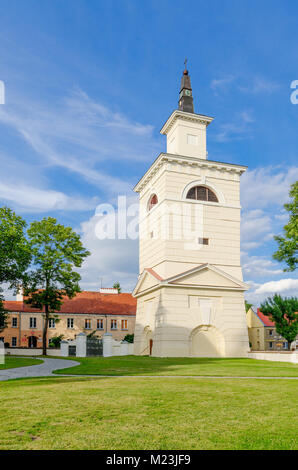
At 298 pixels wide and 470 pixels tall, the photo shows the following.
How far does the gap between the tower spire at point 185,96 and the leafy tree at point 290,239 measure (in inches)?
602

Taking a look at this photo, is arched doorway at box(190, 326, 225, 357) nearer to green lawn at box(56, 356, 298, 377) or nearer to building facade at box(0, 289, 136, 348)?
green lawn at box(56, 356, 298, 377)

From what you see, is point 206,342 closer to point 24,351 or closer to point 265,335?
point 24,351

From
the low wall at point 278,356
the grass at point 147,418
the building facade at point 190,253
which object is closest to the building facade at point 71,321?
the building facade at point 190,253

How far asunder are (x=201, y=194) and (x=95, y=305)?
3187 centimetres

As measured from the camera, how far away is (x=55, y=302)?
43.1m

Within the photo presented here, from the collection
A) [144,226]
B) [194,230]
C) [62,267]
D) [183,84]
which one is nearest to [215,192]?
[194,230]

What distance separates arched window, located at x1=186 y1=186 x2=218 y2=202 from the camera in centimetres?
3916

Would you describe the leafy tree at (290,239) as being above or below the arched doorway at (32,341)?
above

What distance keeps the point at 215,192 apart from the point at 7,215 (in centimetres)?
1807

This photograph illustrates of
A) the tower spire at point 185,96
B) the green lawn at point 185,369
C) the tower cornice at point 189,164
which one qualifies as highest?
the tower spire at point 185,96

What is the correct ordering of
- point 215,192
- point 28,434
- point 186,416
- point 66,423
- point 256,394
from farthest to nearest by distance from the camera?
point 215,192, point 256,394, point 186,416, point 66,423, point 28,434

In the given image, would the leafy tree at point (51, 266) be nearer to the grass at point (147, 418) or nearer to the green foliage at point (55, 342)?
the green foliage at point (55, 342)

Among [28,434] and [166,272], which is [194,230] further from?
[28,434]

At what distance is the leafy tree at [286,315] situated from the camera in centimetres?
5644
